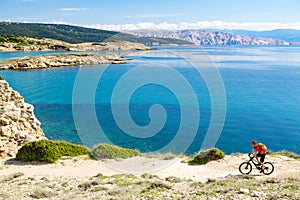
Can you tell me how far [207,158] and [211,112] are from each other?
19.5 meters

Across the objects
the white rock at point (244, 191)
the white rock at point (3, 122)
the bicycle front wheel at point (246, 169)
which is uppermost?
the white rock at point (3, 122)

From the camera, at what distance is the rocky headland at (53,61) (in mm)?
84438

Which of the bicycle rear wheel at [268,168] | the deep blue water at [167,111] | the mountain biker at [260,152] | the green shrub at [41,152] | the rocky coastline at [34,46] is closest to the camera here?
the mountain biker at [260,152]

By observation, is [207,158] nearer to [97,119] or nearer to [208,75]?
[97,119]

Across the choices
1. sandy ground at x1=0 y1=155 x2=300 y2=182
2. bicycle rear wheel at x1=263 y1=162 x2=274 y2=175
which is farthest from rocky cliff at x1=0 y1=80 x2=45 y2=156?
bicycle rear wheel at x1=263 y1=162 x2=274 y2=175

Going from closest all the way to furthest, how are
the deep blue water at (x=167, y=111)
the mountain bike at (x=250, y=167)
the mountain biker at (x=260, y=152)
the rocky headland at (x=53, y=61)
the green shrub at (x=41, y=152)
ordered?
1. the mountain biker at (x=260, y=152)
2. the mountain bike at (x=250, y=167)
3. the green shrub at (x=41, y=152)
4. the deep blue water at (x=167, y=111)
5. the rocky headland at (x=53, y=61)

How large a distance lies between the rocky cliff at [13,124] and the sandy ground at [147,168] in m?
→ 1.71

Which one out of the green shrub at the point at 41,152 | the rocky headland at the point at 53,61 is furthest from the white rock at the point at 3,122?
the rocky headland at the point at 53,61

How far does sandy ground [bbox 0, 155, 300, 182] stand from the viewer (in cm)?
1529

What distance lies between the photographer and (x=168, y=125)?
31.8 meters

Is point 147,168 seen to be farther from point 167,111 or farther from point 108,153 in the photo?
point 167,111

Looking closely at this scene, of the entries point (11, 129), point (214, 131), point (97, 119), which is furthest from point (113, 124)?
point (11, 129)

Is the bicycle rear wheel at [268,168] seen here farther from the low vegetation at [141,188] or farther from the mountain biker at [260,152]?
the low vegetation at [141,188]

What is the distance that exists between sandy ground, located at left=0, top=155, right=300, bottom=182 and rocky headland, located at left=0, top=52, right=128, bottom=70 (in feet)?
239
